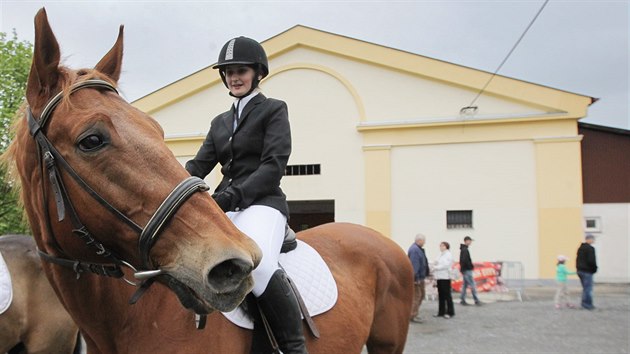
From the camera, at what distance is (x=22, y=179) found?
2.21 metres

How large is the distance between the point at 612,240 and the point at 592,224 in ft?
3.01

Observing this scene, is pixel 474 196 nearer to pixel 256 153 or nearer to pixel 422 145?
pixel 422 145

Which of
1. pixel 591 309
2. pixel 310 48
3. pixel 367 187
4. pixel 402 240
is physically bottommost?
pixel 591 309

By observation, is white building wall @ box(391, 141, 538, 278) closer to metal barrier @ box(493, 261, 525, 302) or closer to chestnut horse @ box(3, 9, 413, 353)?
metal barrier @ box(493, 261, 525, 302)

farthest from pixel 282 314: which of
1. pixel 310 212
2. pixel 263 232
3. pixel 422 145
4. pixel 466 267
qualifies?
pixel 310 212

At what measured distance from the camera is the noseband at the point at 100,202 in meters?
1.81

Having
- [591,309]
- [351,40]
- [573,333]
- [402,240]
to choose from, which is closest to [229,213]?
[573,333]

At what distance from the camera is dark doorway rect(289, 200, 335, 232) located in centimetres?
2191

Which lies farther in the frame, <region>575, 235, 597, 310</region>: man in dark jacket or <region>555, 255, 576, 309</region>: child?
<region>555, 255, 576, 309</region>: child

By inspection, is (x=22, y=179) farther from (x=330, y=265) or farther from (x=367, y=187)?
(x=367, y=187)

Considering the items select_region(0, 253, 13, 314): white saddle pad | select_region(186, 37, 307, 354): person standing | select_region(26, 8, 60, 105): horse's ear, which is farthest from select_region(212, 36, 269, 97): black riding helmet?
select_region(0, 253, 13, 314): white saddle pad

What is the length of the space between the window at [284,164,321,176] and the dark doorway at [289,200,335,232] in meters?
1.20

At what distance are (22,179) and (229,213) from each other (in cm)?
103

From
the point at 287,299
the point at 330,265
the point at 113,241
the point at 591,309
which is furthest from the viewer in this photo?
the point at 591,309
